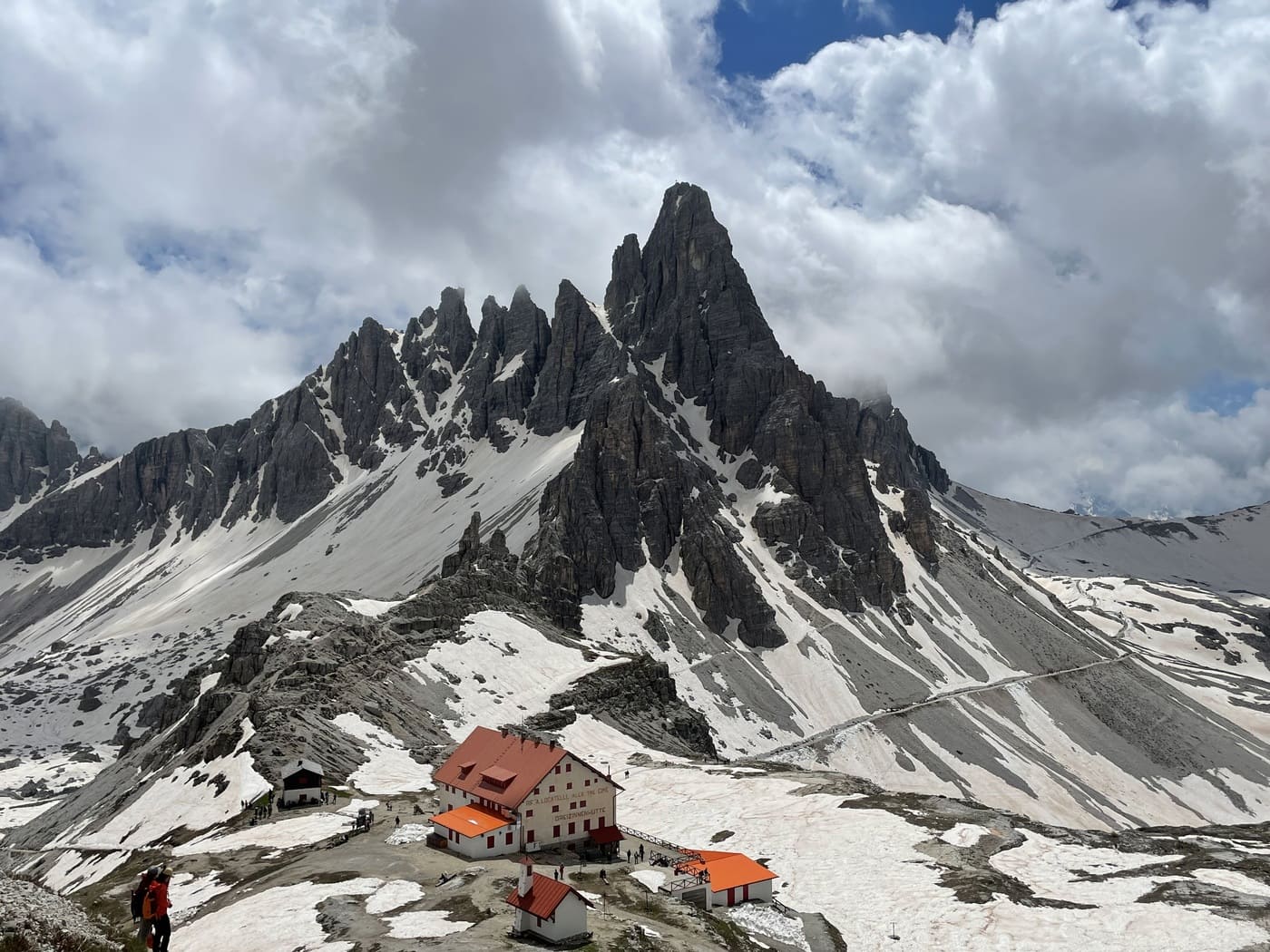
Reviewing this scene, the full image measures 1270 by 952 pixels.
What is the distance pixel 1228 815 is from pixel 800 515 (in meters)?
92.8

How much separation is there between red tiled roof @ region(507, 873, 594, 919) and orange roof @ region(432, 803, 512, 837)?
610 inches

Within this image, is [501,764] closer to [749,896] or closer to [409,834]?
[409,834]

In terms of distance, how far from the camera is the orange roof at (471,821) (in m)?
51.8

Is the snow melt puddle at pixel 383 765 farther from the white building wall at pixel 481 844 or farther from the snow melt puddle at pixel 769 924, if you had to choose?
the snow melt puddle at pixel 769 924

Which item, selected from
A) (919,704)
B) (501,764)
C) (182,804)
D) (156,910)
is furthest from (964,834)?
(919,704)

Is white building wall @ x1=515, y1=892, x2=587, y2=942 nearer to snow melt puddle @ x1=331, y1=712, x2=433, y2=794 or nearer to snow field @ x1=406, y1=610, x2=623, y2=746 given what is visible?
snow melt puddle @ x1=331, y1=712, x2=433, y2=794

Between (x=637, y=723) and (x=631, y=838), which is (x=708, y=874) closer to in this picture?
(x=631, y=838)

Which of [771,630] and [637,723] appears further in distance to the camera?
[771,630]

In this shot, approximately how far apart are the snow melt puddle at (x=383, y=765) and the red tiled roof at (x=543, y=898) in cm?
3633

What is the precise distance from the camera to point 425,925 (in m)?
36.8

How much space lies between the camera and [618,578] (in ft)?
539

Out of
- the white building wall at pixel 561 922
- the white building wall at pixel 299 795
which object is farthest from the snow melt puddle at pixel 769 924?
the white building wall at pixel 299 795

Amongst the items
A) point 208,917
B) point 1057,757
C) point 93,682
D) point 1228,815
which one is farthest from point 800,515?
point 208,917

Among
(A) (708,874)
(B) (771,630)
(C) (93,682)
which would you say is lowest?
(C) (93,682)
